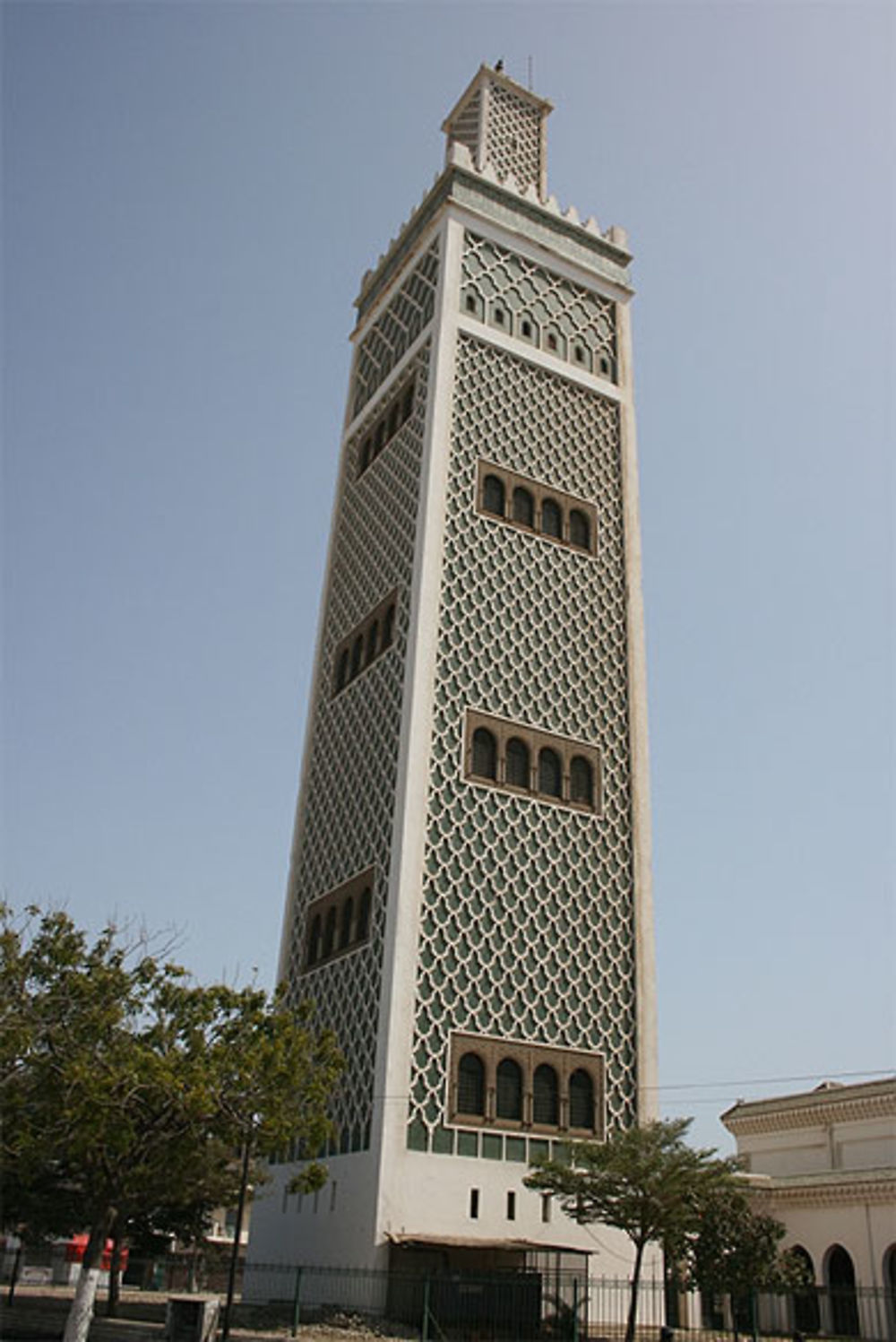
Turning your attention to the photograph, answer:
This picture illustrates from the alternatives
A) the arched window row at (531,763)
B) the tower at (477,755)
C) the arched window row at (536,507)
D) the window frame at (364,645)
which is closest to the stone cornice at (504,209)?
the tower at (477,755)

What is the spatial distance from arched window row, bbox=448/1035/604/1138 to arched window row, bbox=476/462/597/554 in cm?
1111

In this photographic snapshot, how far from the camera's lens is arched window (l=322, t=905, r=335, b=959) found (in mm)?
24172

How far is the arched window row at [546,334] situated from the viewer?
28.6 meters

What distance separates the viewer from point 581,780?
24.8 m

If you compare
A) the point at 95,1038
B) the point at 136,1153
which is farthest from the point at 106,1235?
the point at 95,1038

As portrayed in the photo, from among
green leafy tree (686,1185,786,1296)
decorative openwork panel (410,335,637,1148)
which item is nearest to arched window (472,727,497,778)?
decorative openwork panel (410,335,637,1148)

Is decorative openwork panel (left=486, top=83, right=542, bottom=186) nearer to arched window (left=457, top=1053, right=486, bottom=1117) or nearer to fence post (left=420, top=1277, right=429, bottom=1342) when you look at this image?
arched window (left=457, top=1053, right=486, bottom=1117)

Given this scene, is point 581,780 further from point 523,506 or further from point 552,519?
point 523,506

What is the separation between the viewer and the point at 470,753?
23.4m

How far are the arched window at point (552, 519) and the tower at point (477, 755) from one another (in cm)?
5

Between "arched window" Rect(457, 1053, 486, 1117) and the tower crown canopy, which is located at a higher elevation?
the tower crown canopy

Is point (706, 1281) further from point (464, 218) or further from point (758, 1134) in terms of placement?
point (464, 218)

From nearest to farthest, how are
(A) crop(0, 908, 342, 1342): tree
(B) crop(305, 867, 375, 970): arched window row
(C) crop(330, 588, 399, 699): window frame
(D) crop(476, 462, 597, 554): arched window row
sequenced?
(A) crop(0, 908, 342, 1342): tree → (B) crop(305, 867, 375, 970): arched window row → (C) crop(330, 588, 399, 699): window frame → (D) crop(476, 462, 597, 554): arched window row

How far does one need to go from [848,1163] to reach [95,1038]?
20598 millimetres
